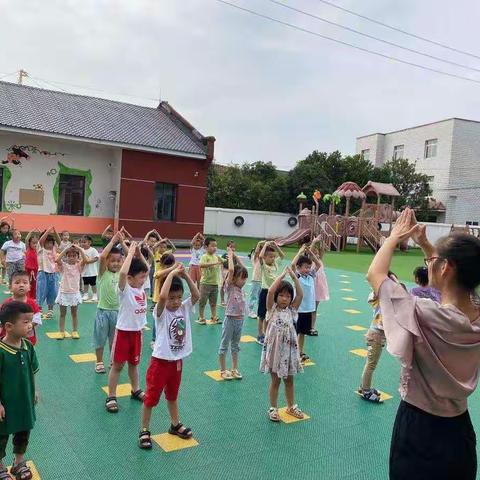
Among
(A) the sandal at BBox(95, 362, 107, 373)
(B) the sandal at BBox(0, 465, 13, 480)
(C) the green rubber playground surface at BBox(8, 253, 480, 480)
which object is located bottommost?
(C) the green rubber playground surface at BBox(8, 253, 480, 480)

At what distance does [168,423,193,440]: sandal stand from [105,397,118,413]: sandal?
0.63 m

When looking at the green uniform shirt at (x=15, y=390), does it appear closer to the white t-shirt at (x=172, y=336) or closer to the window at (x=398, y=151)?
the white t-shirt at (x=172, y=336)

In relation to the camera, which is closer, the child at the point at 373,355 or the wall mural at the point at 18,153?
the child at the point at 373,355

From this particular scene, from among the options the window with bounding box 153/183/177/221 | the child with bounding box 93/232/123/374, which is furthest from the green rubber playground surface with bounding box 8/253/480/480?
the window with bounding box 153/183/177/221

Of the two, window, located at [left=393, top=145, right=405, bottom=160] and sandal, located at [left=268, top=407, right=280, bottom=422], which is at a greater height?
window, located at [left=393, top=145, right=405, bottom=160]

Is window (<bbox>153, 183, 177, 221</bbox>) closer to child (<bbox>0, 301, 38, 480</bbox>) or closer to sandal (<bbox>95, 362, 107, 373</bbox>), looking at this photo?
sandal (<bbox>95, 362, 107, 373</bbox>)

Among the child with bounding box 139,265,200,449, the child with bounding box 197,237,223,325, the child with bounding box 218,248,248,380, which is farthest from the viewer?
the child with bounding box 197,237,223,325

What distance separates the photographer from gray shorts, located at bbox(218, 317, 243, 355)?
5289 millimetres

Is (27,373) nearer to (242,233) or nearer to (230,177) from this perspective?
(242,233)

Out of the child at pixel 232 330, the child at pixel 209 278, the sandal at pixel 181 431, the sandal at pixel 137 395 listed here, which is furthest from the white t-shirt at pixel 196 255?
the sandal at pixel 181 431

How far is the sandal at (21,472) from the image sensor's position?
3.10 metres

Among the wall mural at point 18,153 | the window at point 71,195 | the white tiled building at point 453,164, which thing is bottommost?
the window at point 71,195

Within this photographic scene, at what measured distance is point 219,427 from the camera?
4.07 m

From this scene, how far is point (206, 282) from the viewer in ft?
25.3
